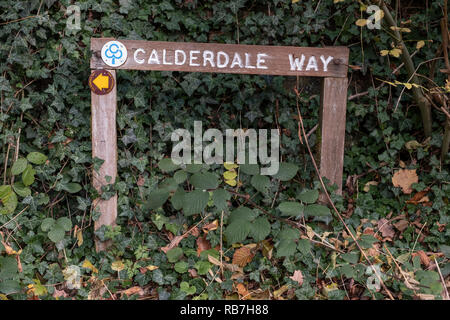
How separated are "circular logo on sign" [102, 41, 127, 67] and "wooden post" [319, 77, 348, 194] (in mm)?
1198

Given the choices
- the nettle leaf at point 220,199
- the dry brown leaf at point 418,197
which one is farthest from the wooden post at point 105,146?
the dry brown leaf at point 418,197

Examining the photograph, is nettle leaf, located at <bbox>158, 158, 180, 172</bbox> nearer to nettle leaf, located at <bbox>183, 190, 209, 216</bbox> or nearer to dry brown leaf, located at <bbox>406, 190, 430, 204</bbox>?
nettle leaf, located at <bbox>183, 190, 209, 216</bbox>

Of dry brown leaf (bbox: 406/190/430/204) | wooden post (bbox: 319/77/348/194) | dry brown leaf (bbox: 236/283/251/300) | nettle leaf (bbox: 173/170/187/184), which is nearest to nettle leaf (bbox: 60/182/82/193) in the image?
nettle leaf (bbox: 173/170/187/184)

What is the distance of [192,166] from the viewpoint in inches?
114

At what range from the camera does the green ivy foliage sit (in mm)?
2799

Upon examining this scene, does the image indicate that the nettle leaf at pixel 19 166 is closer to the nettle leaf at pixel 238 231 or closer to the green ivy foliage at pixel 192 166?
the green ivy foliage at pixel 192 166

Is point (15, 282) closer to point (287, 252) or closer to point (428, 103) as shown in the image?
point (287, 252)

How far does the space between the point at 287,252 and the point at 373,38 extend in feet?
5.59

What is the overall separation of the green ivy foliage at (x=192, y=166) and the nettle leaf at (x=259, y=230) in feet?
0.10

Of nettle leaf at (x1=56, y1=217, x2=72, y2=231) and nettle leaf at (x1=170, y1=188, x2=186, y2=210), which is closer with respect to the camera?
nettle leaf at (x1=170, y1=188, x2=186, y2=210)

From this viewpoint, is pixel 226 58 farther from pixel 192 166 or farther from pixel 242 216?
pixel 242 216

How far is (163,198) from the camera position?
9.01 ft

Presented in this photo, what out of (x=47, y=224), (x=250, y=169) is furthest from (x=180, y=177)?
(x=47, y=224)
